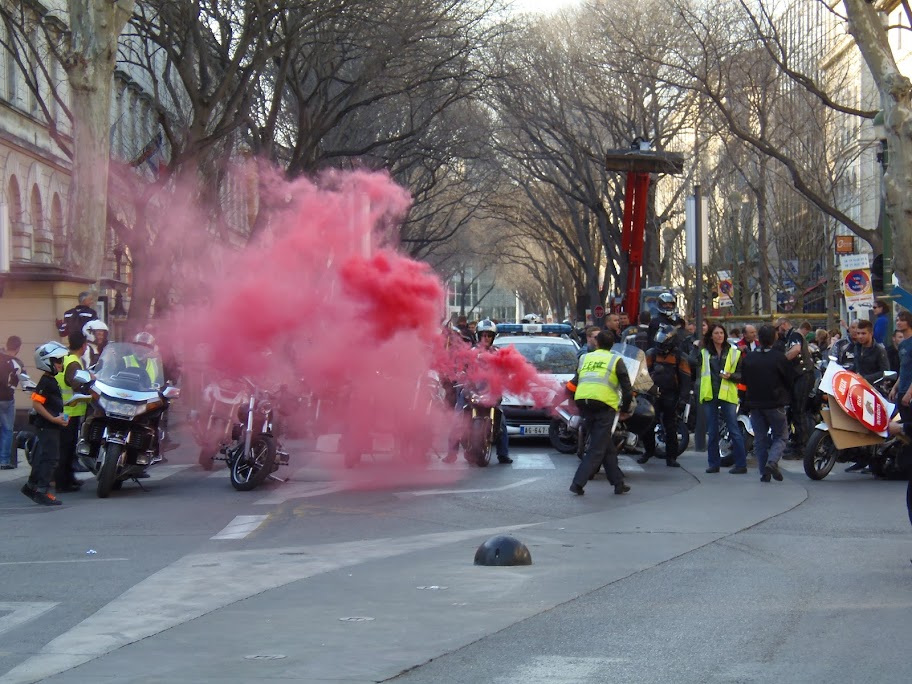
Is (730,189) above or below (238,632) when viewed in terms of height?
above

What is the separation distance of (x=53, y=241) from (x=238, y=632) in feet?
104

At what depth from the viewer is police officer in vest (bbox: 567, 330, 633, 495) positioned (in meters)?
13.3

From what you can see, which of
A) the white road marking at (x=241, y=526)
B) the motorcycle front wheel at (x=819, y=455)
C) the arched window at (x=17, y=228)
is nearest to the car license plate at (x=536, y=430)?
the motorcycle front wheel at (x=819, y=455)

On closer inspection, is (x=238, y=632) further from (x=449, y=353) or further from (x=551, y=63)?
(x=551, y=63)

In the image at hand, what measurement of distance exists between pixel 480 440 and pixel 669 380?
8.21 feet

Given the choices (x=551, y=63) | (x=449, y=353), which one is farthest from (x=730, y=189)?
(x=449, y=353)

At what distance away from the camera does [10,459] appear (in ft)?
56.3

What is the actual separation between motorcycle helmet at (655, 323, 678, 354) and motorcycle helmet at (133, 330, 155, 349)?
20.9 feet

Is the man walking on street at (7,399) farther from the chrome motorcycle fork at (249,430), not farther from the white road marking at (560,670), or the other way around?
the white road marking at (560,670)

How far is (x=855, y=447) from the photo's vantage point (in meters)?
14.6

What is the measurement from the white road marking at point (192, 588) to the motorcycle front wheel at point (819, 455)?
4.93 m

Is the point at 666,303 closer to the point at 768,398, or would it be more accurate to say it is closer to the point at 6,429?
the point at 768,398

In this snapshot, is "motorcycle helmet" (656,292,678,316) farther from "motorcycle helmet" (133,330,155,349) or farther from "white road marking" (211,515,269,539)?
"white road marking" (211,515,269,539)

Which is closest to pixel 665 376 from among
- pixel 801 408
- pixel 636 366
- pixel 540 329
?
pixel 636 366
